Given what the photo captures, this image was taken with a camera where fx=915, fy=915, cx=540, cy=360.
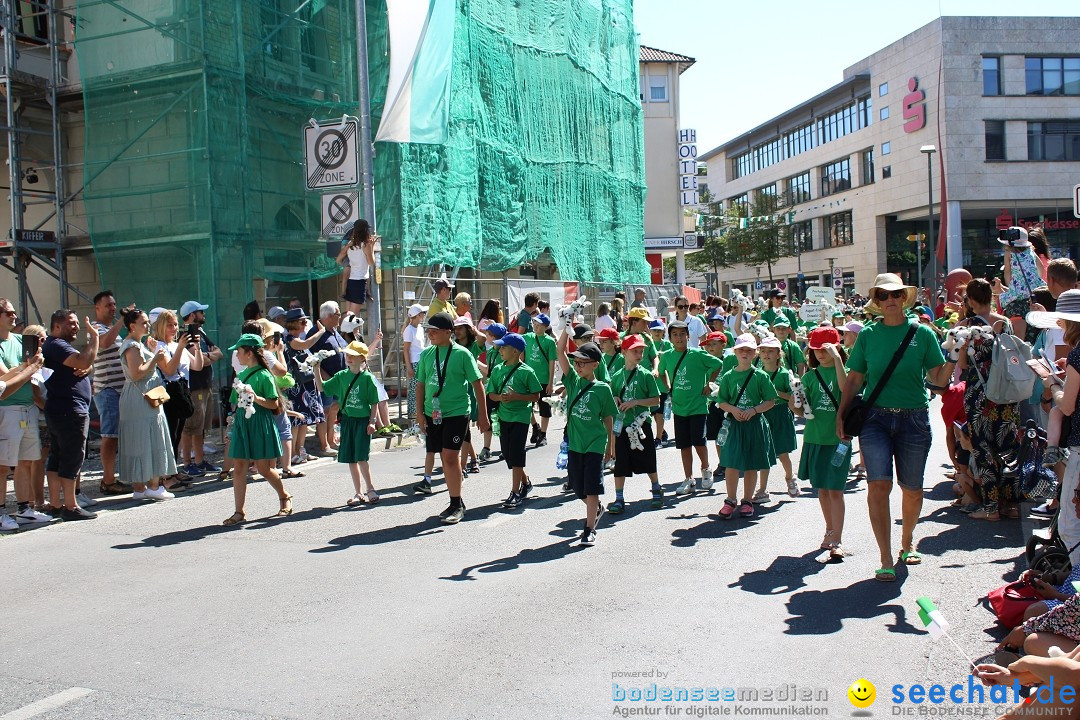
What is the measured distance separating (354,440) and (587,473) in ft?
9.05

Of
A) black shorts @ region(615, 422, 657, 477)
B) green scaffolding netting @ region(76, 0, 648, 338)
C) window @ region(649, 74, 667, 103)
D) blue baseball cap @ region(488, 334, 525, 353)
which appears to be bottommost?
black shorts @ region(615, 422, 657, 477)

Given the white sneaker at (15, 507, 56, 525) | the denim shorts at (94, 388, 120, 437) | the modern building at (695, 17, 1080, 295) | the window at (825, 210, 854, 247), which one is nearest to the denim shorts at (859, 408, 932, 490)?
the white sneaker at (15, 507, 56, 525)

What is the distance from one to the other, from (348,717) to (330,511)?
16.3 feet

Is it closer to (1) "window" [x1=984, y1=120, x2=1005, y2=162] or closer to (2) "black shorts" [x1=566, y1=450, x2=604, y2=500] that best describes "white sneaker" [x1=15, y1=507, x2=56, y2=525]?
(2) "black shorts" [x1=566, y1=450, x2=604, y2=500]

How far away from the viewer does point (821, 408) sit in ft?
24.3

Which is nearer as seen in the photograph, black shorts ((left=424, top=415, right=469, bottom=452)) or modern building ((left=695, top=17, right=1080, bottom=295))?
black shorts ((left=424, top=415, right=469, bottom=452))

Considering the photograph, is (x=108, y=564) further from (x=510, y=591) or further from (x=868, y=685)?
(x=868, y=685)

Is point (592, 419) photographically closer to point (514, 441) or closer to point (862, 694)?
point (514, 441)

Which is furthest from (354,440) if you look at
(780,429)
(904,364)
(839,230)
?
(839,230)

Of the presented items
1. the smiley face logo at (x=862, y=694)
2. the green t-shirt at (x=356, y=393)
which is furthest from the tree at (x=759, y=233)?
the smiley face logo at (x=862, y=694)

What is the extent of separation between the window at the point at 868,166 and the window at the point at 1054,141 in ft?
30.5

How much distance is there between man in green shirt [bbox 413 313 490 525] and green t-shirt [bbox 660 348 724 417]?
2.10m

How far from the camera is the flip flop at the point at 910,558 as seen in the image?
21.3ft

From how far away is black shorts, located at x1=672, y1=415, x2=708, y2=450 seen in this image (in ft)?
31.0
